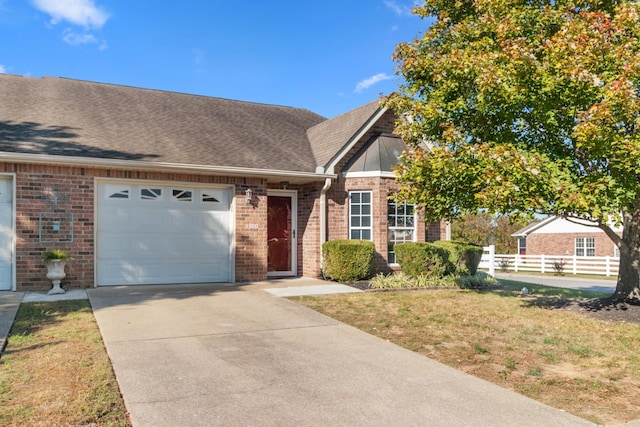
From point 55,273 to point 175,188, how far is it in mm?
3364

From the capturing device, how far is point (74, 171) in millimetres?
10602

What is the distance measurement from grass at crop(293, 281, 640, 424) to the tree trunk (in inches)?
49.4

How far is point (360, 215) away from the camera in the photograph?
13.6 m

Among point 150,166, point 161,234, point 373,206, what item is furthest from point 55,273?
point 373,206

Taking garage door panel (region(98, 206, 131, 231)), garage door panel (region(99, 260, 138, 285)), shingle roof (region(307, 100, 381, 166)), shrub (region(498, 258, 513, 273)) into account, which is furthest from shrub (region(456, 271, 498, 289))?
shrub (region(498, 258, 513, 273))

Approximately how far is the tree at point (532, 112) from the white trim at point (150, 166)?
3.89 meters

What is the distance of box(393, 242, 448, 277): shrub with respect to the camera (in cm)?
1264

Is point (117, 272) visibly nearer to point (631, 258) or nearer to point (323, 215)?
point (323, 215)

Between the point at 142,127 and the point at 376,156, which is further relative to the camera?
the point at 376,156

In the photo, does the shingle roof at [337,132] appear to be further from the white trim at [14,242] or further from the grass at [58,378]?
the grass at [58,378]

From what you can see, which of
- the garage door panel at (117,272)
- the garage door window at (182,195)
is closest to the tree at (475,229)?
the garage door window at (182,195)

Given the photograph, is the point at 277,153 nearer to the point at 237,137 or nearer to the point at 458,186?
the point at 237,137

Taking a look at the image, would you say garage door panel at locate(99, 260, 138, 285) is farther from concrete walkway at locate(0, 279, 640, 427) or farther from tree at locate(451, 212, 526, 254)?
tree at locate(451, 212, 526, 254)

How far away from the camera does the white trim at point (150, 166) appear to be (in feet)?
32.6
